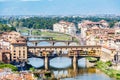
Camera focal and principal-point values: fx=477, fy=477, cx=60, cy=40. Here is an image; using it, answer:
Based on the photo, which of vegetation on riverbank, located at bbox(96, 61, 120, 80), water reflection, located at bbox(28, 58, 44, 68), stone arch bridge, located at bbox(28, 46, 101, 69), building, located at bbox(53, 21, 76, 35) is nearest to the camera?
vegetation on riverbank, located at bbox(96, 61, 120, 80)

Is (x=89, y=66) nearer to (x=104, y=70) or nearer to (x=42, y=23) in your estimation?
(x=104, y=70)

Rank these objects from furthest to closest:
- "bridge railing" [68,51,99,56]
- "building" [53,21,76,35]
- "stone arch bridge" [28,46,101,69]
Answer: "building" [53,21,76,35] < "bridge railing" [68,51,99,56] < "stone arch bridge" [28,46,101,69]

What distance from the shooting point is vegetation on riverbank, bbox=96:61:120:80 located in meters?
29.9

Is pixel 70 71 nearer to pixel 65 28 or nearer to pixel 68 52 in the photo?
pixel 68 52

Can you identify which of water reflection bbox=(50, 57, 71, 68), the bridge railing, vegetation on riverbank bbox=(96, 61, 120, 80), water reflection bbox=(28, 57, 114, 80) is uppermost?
the bridge railing

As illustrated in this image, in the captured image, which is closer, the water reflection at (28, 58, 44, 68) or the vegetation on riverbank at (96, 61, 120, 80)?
the vegetation on riverbank at (96, 61, 120, 80)

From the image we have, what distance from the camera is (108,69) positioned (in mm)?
32406

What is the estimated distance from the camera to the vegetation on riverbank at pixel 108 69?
98.0 ft

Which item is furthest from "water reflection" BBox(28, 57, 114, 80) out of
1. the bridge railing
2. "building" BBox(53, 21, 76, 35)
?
"building" BBox(53, 21, 76, 35)

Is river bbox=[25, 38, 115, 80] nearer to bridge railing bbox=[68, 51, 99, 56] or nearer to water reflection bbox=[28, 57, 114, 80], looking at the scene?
water reflection bbox=[28, 57, 114, 80]

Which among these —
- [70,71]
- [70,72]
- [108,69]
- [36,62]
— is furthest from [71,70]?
[36,62]

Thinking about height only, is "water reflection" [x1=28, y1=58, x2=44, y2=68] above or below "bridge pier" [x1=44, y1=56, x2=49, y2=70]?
below

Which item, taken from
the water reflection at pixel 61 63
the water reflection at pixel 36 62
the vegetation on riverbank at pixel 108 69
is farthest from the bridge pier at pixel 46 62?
the vegetation on riverbank at pixel 108 69

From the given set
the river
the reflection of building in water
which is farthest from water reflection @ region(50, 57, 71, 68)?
the reflection of building in water
